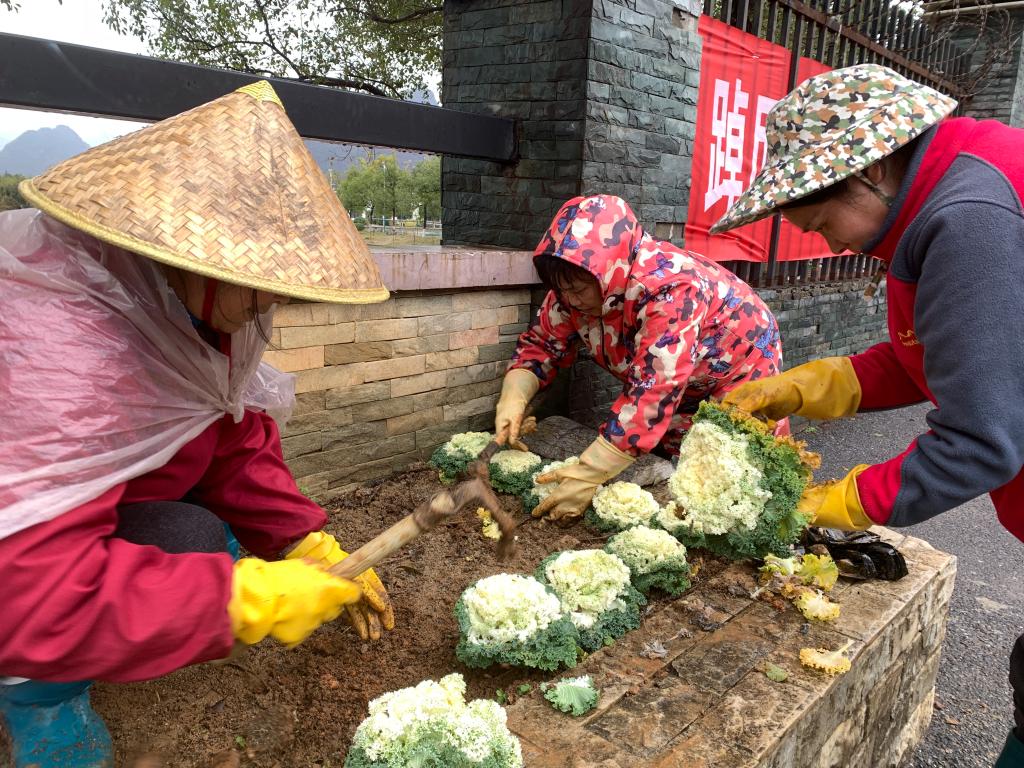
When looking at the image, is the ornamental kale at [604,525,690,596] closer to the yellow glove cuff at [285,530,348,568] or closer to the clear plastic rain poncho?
the yellow glove cuff at [285,530,348,568]

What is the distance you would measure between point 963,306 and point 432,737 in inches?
64.7

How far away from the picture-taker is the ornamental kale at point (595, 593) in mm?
2459

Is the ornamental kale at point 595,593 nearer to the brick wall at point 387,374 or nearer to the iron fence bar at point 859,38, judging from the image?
the brick wall at point 387,374

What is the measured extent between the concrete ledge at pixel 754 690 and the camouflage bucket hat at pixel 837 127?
144 cm

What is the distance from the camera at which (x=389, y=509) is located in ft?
11.9

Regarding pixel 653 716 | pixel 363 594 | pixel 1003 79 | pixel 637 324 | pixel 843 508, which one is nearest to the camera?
pixel 653 716

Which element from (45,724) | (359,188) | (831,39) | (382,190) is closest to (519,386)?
(45,724)

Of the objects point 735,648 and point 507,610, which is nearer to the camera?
point 507,610

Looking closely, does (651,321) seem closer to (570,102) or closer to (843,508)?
(843,508)

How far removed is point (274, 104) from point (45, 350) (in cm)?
76

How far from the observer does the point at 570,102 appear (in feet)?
14.3

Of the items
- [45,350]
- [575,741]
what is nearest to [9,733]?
[45,350]

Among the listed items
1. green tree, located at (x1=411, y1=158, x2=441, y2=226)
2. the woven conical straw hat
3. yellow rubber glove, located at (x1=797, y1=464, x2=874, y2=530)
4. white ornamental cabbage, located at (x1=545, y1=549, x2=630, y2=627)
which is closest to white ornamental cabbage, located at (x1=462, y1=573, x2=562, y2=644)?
white ornamental cabbage, located at (x1=545, y1=549, x2=630, y2=627)

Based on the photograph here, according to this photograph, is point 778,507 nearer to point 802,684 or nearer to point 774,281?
point 802,684
